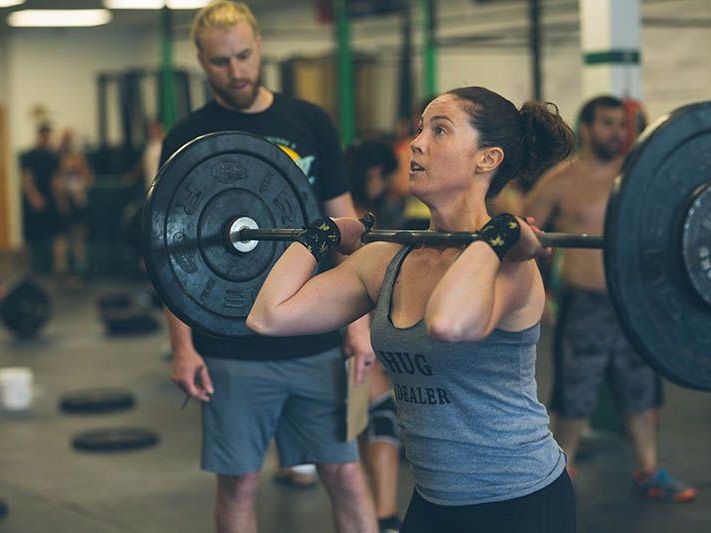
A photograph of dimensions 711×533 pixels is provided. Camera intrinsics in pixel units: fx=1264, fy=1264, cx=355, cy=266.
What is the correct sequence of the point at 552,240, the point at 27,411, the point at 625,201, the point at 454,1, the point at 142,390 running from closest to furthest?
the point at 625,201
the point at 552,240
the point at 27,411
the point at 142,390
the point at 454,1

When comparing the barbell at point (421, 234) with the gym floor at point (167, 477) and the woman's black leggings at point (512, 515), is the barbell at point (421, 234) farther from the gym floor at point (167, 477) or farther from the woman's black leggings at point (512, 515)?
the gym floor at point (167, 477)

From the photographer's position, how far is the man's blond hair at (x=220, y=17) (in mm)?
2629

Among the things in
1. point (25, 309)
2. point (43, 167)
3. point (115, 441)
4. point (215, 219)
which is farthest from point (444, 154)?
point (43, 167)

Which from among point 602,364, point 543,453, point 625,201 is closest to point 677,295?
point 625,201

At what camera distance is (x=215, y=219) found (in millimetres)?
2203

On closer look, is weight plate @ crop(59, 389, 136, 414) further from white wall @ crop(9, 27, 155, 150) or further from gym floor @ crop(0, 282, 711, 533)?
white wall @ crop(9, 27, 155, 150)

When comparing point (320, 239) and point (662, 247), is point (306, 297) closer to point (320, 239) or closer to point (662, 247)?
point (320, 239)

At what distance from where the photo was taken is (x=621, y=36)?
4.46 meters

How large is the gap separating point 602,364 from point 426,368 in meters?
2.07

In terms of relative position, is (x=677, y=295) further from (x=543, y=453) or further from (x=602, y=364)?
(x=602, y=364)

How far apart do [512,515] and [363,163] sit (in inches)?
69.1

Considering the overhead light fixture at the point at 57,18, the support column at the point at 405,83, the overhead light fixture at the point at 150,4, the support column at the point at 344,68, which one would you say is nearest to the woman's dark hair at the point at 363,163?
the support column at the point at 344,68

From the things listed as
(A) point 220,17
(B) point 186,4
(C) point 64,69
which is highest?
(B) point 186,4

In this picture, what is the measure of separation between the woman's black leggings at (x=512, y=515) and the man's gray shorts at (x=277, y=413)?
0.75 metres
